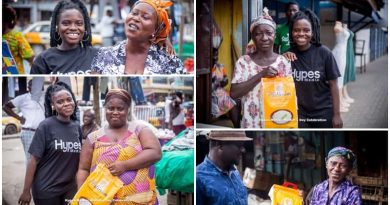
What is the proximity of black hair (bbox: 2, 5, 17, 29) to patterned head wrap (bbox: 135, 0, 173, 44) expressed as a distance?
2.19ft

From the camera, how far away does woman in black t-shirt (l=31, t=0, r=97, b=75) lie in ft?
10.6

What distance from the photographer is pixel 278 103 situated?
3277 mm

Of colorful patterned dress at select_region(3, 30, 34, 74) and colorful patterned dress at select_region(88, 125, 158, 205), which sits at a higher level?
colorful patterned dress at select_region(3, 30, 34, 74)

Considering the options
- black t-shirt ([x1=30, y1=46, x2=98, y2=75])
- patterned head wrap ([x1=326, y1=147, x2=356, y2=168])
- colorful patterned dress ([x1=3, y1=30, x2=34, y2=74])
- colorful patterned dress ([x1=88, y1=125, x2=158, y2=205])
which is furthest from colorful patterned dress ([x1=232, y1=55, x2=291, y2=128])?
colorful patterned dress ([x1=3, y1=30, x2=34, y2=74])

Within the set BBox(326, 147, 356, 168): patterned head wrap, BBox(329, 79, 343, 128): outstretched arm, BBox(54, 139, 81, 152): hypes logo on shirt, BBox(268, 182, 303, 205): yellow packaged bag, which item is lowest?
BBox(268, 182, 303, 205): yellow packaged bag

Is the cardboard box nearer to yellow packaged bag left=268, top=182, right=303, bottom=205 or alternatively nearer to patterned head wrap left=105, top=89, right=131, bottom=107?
yellow packaged bag left=268, top=182, right=303, bottom=205

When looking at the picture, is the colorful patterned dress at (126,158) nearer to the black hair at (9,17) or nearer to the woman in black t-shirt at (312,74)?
the black hair at (9,17)

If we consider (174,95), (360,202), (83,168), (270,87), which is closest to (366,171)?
(360,202)

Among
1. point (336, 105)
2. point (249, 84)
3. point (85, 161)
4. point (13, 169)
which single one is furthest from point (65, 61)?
point (336, 105)

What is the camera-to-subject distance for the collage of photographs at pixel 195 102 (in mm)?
3244

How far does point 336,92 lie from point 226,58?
605 mm

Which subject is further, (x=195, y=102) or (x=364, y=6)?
(x=195, y=102)

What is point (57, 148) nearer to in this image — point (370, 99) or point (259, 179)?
point (259, 179)

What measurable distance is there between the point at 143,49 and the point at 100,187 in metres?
0.76
